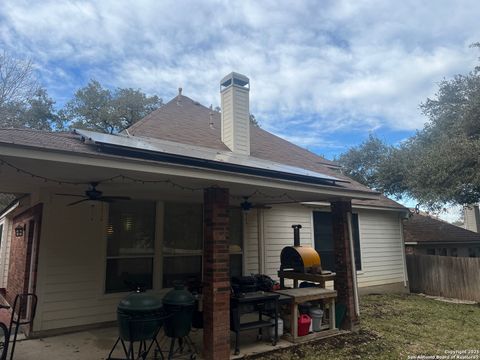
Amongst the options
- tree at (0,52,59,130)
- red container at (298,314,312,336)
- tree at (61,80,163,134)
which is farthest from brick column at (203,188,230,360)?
tree at (61,80,163,134)

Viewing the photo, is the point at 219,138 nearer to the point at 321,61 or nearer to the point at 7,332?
the point at 321,61

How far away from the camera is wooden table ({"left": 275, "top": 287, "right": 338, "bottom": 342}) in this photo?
5.42 meters

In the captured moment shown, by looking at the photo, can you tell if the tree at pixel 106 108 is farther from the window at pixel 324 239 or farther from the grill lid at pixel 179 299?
the grill lid at pixel 179 299

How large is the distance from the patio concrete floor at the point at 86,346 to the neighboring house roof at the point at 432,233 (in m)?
11.7

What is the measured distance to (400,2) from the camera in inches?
326

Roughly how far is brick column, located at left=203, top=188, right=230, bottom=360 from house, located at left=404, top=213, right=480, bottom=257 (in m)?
12.4

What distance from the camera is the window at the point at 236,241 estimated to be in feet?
25.5

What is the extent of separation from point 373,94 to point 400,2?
8315mm

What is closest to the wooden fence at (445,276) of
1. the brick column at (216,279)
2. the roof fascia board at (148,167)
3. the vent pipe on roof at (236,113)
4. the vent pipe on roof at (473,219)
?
the vent pipe on roof at (236,113)

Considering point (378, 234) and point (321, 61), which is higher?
point (321, 61)

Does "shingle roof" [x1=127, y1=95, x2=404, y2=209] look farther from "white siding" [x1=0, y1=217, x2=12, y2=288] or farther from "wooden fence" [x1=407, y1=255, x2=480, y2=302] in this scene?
"white siding" [x1=0, y1=217, x2=12, y2=288]

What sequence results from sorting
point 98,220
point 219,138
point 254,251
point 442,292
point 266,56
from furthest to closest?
1. point 266,56
2. point 442,292
3. point 219,138
4. point 254,251
5. point 98,220

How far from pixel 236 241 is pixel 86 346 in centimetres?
384

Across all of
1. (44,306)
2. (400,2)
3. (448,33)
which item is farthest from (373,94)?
(44,306)
